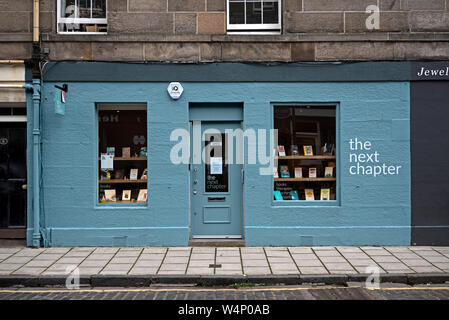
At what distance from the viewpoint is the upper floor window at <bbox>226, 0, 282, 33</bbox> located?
8.38 meters

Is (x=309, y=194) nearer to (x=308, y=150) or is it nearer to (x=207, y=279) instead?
(x=308, y=150)

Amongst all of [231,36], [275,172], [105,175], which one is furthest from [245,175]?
[105,175]

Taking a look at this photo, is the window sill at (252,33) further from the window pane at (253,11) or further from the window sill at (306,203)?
the window sill at (306,203)

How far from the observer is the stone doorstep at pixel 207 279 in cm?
600

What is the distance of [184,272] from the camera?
6.27 meters

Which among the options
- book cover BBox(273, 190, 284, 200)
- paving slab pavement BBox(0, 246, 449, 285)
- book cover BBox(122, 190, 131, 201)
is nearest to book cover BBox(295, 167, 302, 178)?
book cover BBox(273, 190, 284, 200)

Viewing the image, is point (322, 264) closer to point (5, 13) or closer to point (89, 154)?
point (89, 154)

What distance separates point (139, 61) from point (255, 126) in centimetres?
281

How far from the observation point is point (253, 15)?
27.7 ft

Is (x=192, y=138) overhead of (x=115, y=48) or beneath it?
beneath

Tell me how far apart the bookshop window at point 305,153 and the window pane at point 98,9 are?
4359mm

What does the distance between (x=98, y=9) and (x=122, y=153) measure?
3229 mm

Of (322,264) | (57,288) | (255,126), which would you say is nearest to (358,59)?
(255,126)

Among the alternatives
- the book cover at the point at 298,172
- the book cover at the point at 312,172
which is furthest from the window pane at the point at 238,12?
the book cover at the point at 312,172
